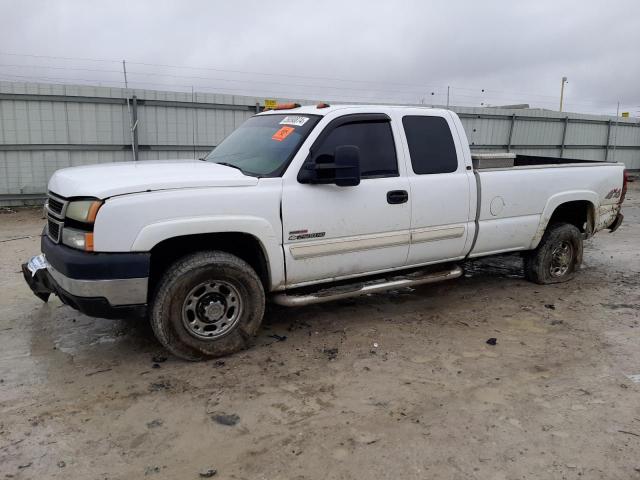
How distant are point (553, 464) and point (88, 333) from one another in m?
3.67

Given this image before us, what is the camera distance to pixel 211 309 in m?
3.97

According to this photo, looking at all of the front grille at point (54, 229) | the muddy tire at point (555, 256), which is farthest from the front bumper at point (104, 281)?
the muddy tire at point (555, 256)

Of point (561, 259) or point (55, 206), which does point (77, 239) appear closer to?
point (55, 206)

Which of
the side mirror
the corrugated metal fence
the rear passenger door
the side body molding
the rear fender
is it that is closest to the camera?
the side body molding

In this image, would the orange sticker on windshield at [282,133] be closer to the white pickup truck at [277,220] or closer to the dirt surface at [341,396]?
the white pickup truck at [277,220]

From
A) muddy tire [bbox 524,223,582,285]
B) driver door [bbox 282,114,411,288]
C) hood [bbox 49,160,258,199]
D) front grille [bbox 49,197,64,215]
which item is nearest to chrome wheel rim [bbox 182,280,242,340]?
driver door [bbox 282,114,411,288]

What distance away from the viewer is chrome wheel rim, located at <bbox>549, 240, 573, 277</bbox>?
6164 millimetres

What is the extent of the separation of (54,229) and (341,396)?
8.01 ft

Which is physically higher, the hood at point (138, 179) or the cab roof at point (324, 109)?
the cab roof at point (324, 109)

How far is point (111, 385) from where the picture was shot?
11.9ft

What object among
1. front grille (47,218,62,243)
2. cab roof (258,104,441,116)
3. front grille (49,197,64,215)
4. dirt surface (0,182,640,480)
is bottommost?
dirt surface (0,182,640,480)

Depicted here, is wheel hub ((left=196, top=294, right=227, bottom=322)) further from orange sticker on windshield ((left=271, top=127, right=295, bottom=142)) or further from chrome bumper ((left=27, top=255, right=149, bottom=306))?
orange sticker on windshield ((left=271, top=127, right=295, bottom=142))

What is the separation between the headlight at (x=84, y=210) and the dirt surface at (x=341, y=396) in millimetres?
1138

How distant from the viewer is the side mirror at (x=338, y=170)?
4082mm
